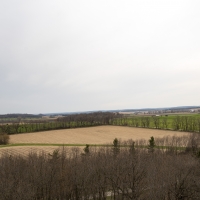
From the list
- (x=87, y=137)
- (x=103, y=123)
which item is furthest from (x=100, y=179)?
(x=103, y=123)

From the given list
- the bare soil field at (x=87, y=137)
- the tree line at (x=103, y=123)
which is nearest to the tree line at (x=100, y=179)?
the bare soil field at (x=87, y=137)

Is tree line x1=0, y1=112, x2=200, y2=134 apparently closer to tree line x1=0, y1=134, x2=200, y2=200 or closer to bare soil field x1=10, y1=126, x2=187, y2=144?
bare soil field x1=10, y1=126, x2=187, y2=144

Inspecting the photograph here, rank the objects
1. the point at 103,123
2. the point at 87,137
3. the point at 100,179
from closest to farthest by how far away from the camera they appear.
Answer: the point at 100,179 < the point at 87,137 < the point at 103,123

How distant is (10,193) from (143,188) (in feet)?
41.3

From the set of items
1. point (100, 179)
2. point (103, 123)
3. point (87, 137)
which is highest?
point (100, 179)

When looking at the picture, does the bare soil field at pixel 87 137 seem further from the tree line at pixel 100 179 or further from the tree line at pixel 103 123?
the tree line at pixel 100 179

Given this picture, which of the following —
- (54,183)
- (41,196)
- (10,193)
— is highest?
(10,193)

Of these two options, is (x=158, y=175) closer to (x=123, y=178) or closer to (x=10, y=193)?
(x=123, y=178)

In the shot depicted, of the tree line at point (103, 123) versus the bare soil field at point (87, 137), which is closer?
the bare soil field at point (87, 137)

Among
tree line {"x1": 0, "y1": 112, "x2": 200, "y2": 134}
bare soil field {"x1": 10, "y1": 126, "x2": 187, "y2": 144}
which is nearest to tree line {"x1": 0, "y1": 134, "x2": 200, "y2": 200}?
bare soil field {"x1": 10, "y1": 126, "x2": 187, "y2": 144}

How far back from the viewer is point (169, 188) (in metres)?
18.6

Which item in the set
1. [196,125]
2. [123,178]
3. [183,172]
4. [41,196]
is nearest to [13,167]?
[41,196]

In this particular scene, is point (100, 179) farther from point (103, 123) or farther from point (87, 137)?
point (103, 123)

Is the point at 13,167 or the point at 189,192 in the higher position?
the point at 13,167
